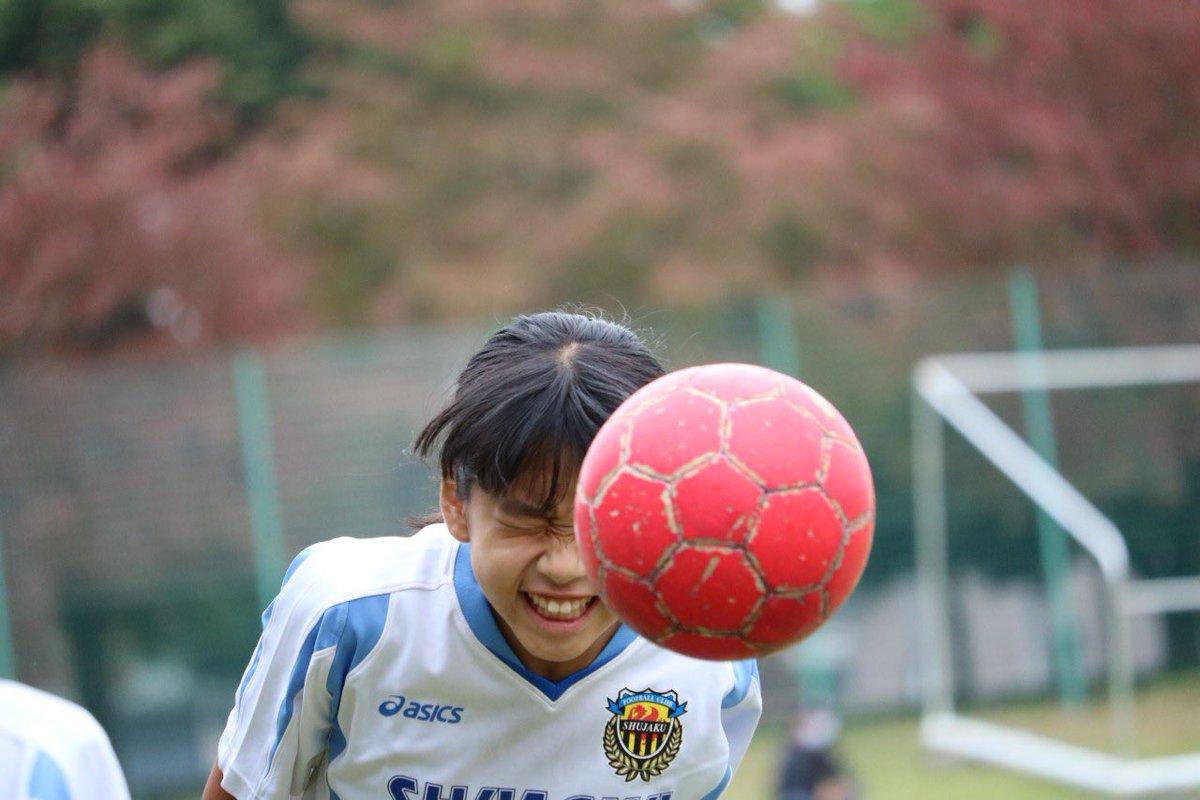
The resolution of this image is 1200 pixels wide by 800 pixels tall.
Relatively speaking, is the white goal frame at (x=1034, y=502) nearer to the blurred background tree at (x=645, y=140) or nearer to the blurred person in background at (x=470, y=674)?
the blurred background tree at (x=645, y=140)

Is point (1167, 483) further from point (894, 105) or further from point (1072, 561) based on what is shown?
point (894, 105)

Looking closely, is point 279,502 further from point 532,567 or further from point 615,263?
point 532,567

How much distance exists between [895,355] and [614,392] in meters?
8.76

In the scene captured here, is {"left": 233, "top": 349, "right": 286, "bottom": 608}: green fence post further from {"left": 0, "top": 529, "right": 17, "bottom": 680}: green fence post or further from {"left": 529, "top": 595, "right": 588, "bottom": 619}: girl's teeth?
{"left": 529, "top": 595, "right": 588, "bottom": 619}: girl's teeth

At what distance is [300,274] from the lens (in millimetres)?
14484

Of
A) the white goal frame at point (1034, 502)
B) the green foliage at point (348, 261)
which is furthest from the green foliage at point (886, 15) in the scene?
the white goal frame at point (1034, 502)

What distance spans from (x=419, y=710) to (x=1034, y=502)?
27.3ft

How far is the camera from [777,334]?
10.8 meters

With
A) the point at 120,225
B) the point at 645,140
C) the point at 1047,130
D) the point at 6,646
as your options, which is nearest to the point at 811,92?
the point at 645,140

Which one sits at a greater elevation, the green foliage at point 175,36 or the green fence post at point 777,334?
the green foliage at point 175,36

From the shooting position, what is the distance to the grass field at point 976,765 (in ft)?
29.6

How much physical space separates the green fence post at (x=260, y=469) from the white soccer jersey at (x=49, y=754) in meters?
7.30

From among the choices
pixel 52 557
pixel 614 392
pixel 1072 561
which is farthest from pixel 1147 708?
pixel 614 392

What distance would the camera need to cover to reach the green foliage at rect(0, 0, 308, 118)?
12.2 m
